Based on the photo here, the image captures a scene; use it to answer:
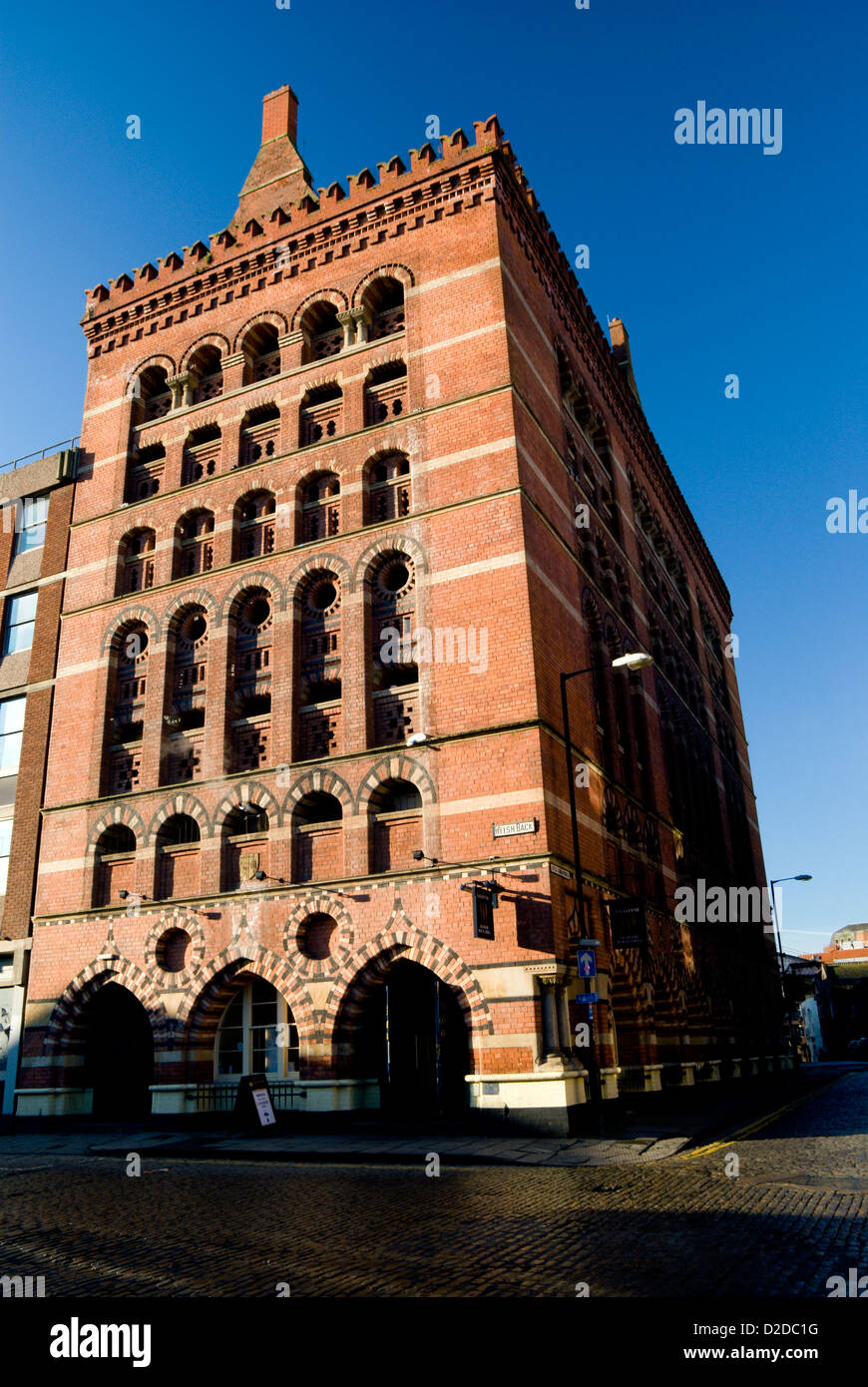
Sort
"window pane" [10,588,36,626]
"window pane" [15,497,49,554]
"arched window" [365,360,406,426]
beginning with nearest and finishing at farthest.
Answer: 1. "arched window" [365,360,406,426]
2. "window pane" [10,588,36,626]
3. "window pane" [15,497,49,554]

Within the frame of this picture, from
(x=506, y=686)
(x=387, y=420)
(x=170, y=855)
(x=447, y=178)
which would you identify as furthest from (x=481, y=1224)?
(x=447, y=178)

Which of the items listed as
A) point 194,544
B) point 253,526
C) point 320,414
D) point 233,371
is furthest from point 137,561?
point 320,414

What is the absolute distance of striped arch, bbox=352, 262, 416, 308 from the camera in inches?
1065

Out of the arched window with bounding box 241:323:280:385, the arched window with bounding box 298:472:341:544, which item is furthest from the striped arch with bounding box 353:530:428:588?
the arched window with bounding box 241:323:280:385

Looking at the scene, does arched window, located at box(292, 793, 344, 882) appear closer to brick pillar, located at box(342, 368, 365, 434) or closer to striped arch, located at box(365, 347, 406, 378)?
brick pillar, located at box(342, 368, 365, 434)

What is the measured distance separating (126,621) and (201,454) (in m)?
6.02

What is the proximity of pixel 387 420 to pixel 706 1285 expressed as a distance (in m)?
22.7

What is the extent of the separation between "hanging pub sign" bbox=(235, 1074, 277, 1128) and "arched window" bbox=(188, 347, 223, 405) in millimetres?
20985

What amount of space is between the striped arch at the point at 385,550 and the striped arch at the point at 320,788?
5.15 meters

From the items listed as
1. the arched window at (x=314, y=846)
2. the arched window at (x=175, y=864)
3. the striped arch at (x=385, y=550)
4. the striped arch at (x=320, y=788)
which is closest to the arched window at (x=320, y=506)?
the striped arch at (x=385, y=550)

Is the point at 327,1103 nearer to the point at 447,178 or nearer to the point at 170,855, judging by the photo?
the point at 170,855

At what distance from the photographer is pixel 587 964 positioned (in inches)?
726

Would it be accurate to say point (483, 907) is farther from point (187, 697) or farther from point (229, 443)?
point (229, 443)

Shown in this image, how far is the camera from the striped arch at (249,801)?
2316cm
